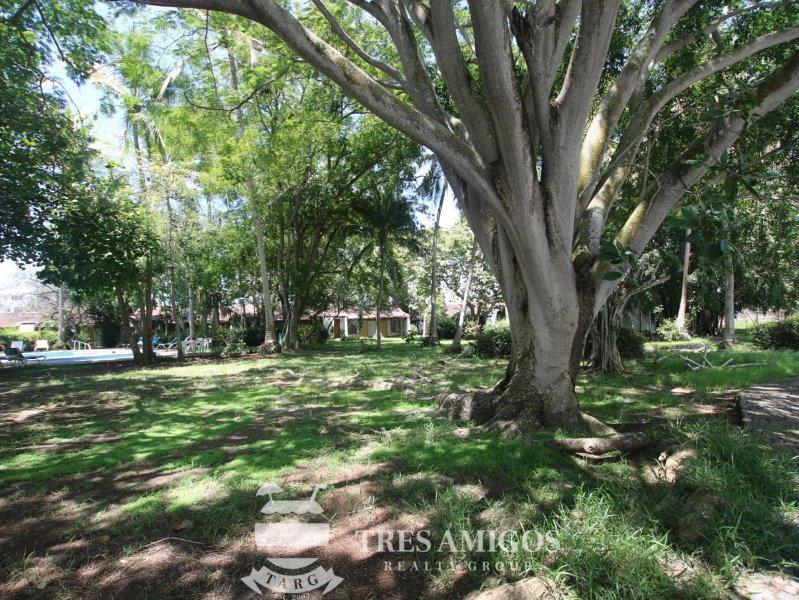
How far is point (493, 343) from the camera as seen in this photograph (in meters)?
15.4

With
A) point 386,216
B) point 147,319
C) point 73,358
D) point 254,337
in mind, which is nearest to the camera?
point 147,319

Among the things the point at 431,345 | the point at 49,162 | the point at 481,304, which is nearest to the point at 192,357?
the point at 49,162

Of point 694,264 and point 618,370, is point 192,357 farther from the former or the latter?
point 694,264

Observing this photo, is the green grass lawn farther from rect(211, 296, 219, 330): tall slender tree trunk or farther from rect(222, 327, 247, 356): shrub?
rect(211, 296, 219, 330): tall slender tree trunk

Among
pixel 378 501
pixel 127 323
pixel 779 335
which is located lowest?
pixel 378 501

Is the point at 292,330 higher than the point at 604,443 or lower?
higher

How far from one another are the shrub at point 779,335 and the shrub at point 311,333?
2026 centimetres

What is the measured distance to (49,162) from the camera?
10773 mm

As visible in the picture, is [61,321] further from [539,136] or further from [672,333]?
[672,333]

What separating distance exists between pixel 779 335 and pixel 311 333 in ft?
70.4

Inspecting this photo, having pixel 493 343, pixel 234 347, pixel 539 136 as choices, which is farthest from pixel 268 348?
pixel 539 136

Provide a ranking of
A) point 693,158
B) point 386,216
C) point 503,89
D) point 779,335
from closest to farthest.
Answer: point 503,89
point 693,158
point 779,335
point 386,216

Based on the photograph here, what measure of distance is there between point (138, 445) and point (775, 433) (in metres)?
6.97

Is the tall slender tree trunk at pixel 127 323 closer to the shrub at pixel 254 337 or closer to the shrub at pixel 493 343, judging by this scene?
the shrub at pixel 254 337
